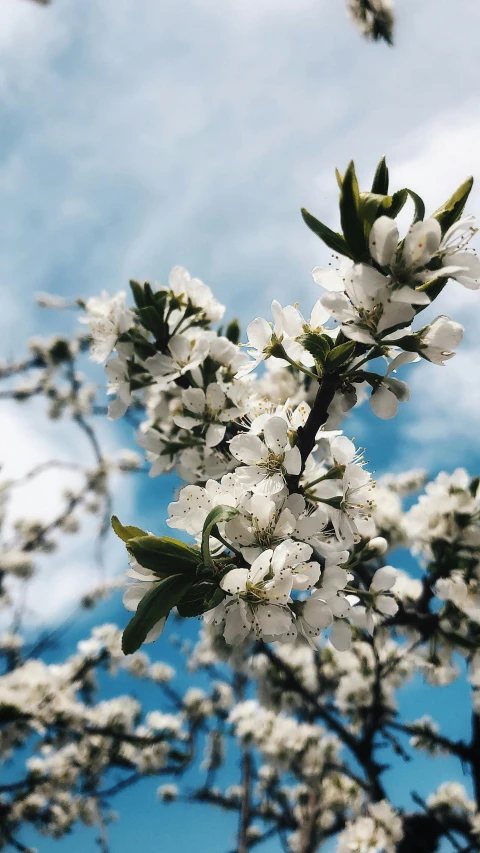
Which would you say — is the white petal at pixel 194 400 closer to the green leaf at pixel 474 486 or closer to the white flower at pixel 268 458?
the white flower at pixel 268 458

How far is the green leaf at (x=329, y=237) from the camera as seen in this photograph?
1.13m

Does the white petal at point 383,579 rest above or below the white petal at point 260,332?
below

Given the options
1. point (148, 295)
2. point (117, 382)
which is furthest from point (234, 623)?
point (148, 295)

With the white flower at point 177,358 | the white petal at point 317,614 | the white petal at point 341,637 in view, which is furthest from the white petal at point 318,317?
the white petal at point 341,637

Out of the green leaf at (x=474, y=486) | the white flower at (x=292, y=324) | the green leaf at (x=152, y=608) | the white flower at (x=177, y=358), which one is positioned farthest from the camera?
the green leaf at (x=474, y=486)

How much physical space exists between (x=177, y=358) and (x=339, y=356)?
0.92m

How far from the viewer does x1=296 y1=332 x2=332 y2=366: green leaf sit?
3.74ft

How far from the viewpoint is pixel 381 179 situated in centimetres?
115

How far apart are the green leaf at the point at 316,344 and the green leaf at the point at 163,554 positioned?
0.49 metres

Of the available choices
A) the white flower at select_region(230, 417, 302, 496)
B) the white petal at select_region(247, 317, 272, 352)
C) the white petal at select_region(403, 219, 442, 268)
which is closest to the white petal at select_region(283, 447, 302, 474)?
the white flower at select_region(230, 417, 302, 496)

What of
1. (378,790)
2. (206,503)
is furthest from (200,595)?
(378,790)

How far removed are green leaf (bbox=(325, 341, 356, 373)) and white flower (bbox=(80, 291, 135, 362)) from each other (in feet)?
3.49

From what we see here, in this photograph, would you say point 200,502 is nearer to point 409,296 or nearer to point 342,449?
point 342,449

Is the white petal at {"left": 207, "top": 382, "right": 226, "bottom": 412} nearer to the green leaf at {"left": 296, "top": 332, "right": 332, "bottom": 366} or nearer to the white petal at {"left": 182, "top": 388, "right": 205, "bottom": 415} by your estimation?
the white petal at {"left": 182, "top": 388, "right": 205, "bottom": 415}
